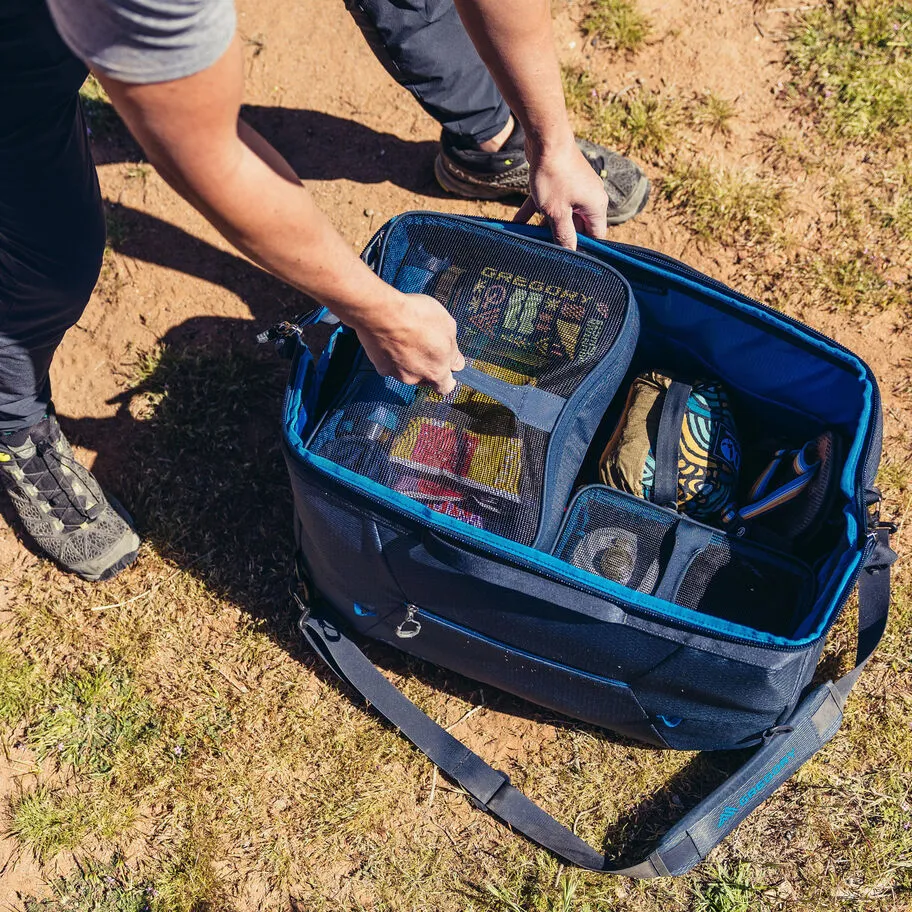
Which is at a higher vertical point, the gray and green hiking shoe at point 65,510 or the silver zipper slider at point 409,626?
the silver zipper slider at point 409,626

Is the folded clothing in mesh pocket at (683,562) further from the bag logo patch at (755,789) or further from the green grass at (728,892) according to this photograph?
the green grass at (728,892)

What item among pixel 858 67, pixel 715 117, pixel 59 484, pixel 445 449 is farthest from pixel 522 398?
pixel 858 67

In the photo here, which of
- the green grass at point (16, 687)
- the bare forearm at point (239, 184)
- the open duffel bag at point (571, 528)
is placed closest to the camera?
the bare forearm at point (239, 184)

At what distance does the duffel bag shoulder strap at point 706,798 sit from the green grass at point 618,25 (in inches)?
78.6

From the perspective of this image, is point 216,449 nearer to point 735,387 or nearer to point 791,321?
point 735,387

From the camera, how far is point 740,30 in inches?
121

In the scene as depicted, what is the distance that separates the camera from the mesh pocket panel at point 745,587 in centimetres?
200

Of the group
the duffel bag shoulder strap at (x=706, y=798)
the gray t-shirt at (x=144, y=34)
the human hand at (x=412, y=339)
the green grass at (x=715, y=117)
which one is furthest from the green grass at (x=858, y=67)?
the gray t-shirt at (x=144, y=34)

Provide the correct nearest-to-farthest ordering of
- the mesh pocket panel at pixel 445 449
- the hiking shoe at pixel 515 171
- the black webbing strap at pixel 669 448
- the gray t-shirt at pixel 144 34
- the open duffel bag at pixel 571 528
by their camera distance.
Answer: the gray t-shirt at pixel 144 34
the open duffel bag at pixel 571 528
the mesh pocket panel at pixel 445 449
the black webbing strap at pixel 669 448
the hiking shoe at pixel 515 171

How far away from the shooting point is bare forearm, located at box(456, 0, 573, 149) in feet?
5.72

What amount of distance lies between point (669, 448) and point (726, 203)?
1.19m

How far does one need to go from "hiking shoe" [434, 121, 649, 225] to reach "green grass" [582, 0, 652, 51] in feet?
1.69

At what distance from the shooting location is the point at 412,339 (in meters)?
1.62

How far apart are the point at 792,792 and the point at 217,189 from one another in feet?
7.17
